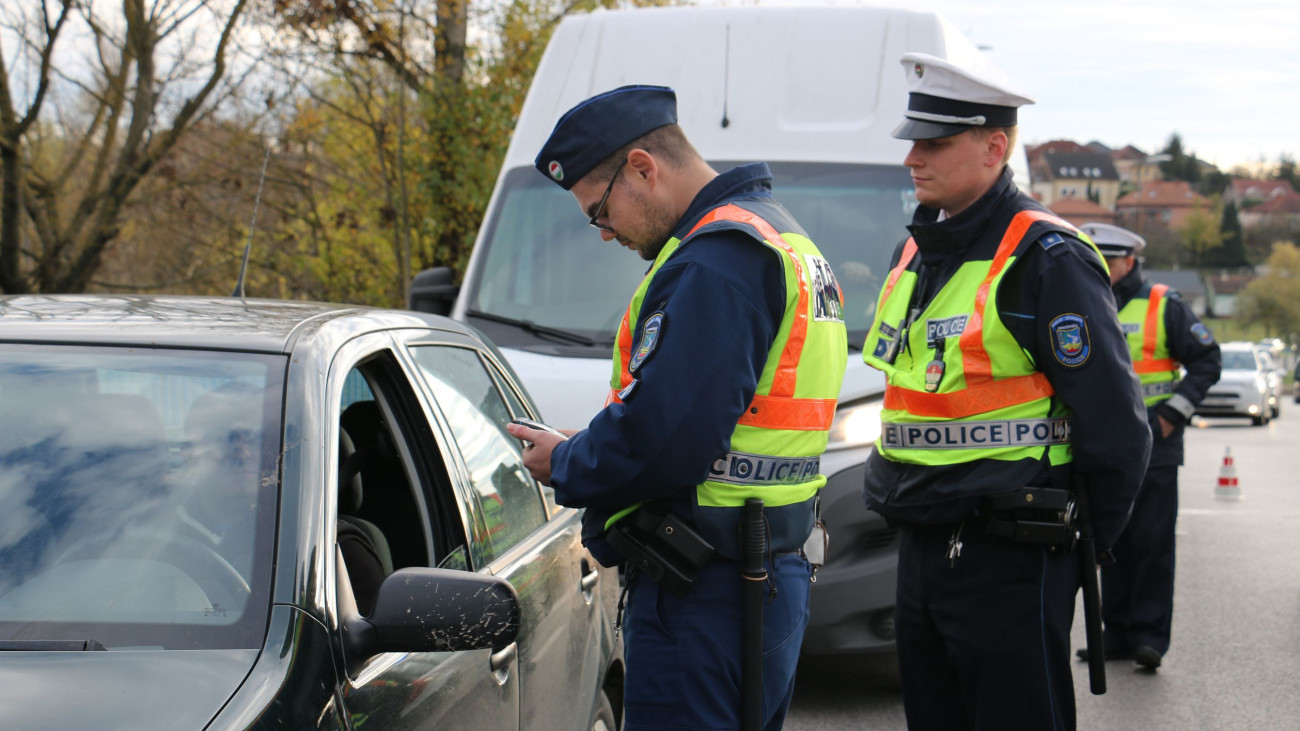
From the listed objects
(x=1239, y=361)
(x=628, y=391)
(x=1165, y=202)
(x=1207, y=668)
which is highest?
(x=628, y=391)

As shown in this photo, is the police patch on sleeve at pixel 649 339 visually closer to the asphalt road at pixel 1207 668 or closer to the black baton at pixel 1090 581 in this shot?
the black baton at pixel 1090 581

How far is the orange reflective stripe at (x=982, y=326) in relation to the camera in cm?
314

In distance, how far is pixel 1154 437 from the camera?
621cm

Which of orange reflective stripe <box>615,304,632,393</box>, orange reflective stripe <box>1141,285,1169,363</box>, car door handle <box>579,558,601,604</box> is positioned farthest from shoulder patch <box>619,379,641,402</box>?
orange reflective stripe <box>1141,285,1169,363</box>

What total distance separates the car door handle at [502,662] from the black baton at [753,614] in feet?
1.59

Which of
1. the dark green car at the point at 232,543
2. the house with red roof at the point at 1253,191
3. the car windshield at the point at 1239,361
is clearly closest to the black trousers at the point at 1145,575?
the dark green car at the point at 232,543

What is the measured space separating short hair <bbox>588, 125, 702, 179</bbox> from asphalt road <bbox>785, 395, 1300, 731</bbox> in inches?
120

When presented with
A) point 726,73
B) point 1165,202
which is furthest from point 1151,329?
point 1165,202

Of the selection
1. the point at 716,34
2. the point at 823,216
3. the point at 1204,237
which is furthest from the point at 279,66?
the point at 1204,237

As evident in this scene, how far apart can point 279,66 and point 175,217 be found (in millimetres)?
2647

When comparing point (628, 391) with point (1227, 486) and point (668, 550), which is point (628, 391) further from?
point (1227, 486)

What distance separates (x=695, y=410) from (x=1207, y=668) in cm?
466

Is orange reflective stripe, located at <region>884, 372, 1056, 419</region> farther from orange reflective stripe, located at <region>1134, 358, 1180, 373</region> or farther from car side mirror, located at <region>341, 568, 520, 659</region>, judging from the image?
orange reflective stripe, located at <region>1134, 358, 1180, 373</region>

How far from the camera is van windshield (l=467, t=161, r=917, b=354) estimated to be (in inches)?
233
